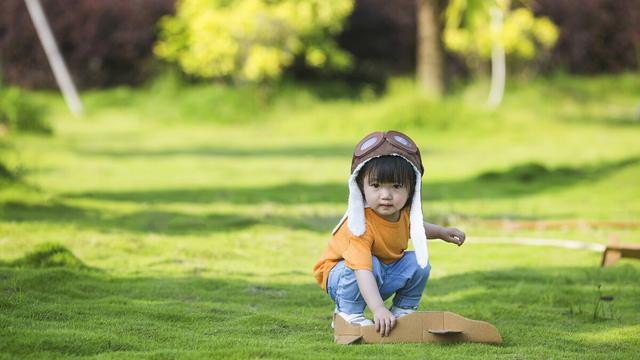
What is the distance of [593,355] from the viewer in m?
4.42

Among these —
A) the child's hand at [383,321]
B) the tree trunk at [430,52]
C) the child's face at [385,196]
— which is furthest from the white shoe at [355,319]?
the tree trunk at [430,52]

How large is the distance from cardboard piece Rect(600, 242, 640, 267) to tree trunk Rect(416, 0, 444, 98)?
1128 centimetres

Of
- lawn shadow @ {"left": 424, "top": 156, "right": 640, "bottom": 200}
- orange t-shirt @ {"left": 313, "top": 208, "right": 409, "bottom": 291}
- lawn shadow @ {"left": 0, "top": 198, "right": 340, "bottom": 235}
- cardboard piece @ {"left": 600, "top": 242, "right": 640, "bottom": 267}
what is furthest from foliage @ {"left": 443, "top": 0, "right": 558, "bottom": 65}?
orange t-shirt @ {"left": 313, "top": 208, "right": 409, "bottom": 291}

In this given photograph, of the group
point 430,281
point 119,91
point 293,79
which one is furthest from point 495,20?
point 430,281

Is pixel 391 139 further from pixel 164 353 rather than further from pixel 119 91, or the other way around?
pixel 119 91

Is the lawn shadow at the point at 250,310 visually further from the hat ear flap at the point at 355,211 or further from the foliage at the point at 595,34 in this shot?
the foliage at the point at 595,34

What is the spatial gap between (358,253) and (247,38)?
1520 centimetres

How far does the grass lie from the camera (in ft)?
15.4

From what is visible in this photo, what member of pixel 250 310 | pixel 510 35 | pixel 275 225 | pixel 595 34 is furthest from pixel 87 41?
pixel 250 310

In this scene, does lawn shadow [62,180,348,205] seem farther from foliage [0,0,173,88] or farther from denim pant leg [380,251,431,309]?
foliage [0,0,173,88]

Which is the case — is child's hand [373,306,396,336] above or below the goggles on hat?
below

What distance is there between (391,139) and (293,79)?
1730cm

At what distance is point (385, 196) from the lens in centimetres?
459

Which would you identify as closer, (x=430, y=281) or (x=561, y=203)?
(x=430, y=281)
